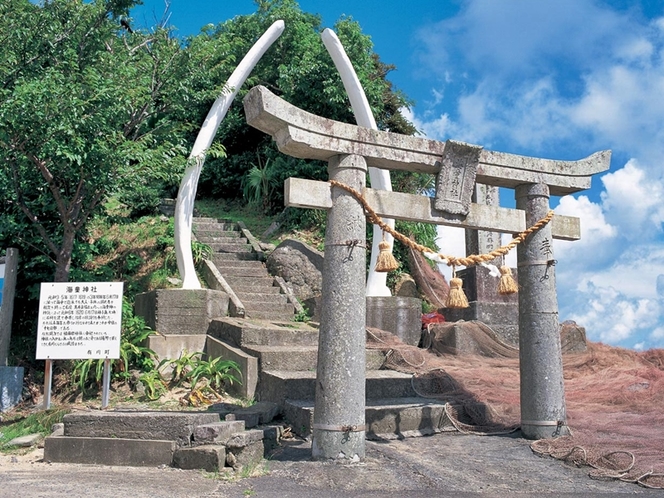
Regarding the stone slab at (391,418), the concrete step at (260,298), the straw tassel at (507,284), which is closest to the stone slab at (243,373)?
the stone slab at (391,418)

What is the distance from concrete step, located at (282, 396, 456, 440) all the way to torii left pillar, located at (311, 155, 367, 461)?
2.99ft

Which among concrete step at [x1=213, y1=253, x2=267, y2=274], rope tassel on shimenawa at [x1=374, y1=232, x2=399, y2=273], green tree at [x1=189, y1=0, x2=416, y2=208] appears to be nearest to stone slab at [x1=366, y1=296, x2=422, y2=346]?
concrete step at [x1=213, y1=253, x2=267, y2=274]

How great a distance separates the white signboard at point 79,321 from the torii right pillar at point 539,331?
4.91 m

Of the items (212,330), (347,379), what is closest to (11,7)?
(212,330)

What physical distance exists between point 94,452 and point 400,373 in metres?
4.02

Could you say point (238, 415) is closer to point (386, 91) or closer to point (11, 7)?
point (11, 7)

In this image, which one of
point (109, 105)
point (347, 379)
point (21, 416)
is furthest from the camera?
point (109, 105)

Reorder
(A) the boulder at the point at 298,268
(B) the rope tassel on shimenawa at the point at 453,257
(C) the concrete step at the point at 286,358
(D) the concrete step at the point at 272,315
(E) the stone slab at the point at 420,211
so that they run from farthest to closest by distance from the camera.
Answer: (A) the boulder at the point at 298,268 → (D) the concrete step at the point at 272,315 → (C) the concrete step at the point at 286,358 → (B) the rope tassel on shimenawa at the point at 453,257 → (E) the stone slab at the point at 420,211

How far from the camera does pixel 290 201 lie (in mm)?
5859

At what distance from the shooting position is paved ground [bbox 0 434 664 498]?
489 centimetres

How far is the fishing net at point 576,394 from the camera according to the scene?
5.89 meters

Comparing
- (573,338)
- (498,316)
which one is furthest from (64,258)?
(573,338)

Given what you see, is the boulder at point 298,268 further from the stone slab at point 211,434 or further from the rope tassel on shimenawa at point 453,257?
the stone slab at point 211,434

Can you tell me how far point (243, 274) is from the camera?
13.1 m
